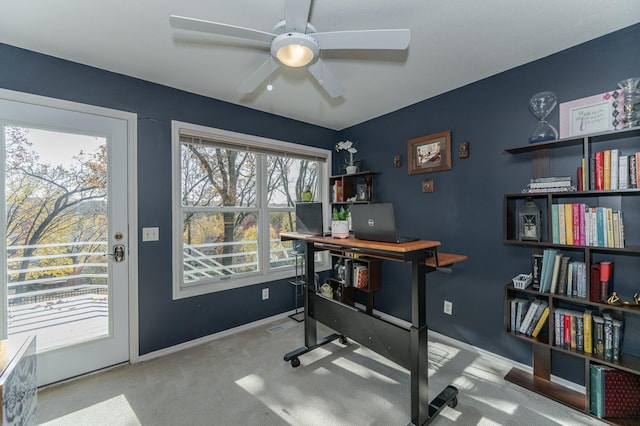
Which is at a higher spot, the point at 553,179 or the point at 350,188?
the point at 350,188

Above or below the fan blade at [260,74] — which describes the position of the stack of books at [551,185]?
below

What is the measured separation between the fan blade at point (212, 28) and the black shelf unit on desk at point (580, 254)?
6.60 ft

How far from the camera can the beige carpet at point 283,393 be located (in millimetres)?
1769

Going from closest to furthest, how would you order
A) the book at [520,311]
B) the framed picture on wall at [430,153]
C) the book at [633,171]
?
the book at [633,171]
the book at [520,311]
the framed picture on wall at [430,153]

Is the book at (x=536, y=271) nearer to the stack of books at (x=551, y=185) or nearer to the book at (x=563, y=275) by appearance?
the book at (x=563, y=275)

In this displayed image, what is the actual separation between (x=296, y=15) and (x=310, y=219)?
1.34m

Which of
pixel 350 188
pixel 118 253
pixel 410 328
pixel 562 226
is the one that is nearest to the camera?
pixel 410 328

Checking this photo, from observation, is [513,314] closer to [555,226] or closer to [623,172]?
[555,226]

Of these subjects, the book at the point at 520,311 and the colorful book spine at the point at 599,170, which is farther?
the book at the point at 520,311

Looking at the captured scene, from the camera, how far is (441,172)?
2.83 m

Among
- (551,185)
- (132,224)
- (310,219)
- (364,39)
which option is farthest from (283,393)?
(551,185)

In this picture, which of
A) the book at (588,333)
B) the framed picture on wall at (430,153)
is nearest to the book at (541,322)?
the book at (588,333)

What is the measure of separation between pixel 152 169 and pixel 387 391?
272 centimetres

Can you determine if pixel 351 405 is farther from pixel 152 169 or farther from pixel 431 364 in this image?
pixel 152 169
